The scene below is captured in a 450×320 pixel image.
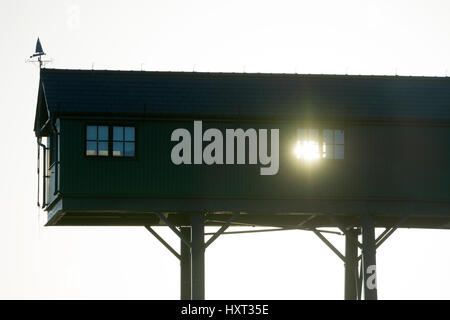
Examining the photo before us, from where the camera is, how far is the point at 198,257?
4297cm

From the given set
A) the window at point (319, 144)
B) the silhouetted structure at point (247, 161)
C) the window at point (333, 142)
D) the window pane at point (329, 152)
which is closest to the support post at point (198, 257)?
the silhouetted structure at point (247, 161)

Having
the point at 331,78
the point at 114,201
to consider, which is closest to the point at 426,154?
the point at 331,78

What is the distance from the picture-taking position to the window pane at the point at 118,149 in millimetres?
42781

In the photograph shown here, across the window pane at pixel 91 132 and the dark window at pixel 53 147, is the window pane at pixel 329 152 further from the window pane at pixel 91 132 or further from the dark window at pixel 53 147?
the dark window at pixel 53 147

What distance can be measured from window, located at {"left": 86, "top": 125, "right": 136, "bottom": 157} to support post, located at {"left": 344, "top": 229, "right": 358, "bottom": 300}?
10658 millimetres

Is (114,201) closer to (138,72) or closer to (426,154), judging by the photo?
(138,72)

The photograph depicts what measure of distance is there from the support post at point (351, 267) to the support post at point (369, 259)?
4756 millimetres

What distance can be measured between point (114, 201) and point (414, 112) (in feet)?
36.0

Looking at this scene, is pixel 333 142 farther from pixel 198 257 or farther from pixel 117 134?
pixel 117 134

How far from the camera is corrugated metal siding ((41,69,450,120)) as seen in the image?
143 ft

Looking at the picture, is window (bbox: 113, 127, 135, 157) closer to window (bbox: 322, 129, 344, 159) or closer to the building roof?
the building roof
